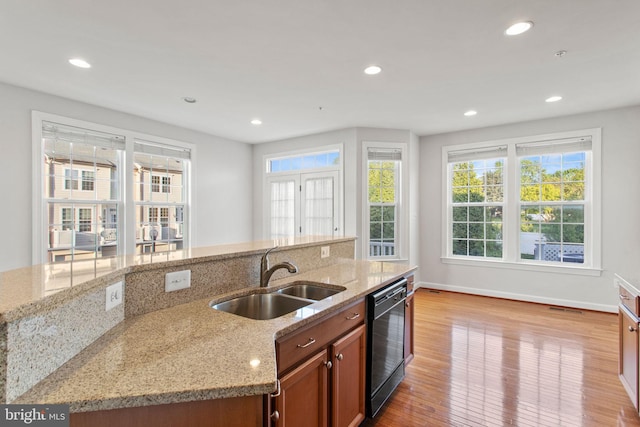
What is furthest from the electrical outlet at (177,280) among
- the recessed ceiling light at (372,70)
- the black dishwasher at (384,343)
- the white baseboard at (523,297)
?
the white baseboard at (523,297)

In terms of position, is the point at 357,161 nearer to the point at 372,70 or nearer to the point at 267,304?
the point at 372,70

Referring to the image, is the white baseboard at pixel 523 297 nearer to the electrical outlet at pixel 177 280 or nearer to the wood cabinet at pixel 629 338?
the wood cabinet at pixel 629 338

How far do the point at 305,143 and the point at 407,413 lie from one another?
14.5 feet

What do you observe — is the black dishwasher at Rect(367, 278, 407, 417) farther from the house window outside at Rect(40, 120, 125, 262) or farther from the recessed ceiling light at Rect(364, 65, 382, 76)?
the house window outside at Rect(40, 120, 125, 262)

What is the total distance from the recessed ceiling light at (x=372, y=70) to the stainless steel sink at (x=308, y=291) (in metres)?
2.10

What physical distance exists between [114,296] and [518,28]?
302 cm

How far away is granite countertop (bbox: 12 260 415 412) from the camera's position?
84 centimetres

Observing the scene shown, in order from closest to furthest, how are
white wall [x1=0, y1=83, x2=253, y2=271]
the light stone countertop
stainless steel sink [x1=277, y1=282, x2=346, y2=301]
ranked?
the light stone countertop, stainless steel sink [x1=277, y1=282, x2=346, y2=301], white wall [x1=0, y1=83, x2=253, y2=271]

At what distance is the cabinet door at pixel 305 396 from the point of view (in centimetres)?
127

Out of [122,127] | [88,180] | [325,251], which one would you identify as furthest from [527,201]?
[88,180]

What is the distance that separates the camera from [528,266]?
4727 mm

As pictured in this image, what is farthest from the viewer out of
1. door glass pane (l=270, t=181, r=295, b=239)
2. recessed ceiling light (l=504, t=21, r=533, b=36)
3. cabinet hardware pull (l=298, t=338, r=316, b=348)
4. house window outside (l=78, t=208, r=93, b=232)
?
door glass pane (l=270, t=181, r=295, b=239)

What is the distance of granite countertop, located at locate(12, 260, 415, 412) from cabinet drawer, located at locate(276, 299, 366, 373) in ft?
0.17

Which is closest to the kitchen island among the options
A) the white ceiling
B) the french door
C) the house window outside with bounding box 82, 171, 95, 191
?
the white ceiling
